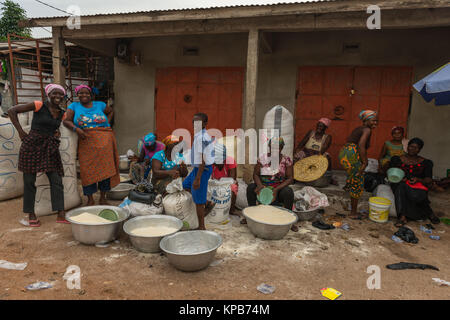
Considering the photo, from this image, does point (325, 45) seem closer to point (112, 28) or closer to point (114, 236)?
point (112, 28)

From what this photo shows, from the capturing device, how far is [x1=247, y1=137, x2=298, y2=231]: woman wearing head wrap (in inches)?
159

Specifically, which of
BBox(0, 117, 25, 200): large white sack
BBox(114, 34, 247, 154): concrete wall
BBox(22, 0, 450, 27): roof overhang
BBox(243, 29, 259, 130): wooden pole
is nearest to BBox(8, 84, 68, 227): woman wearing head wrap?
BBox(0, 117, 25, 200): large white sack

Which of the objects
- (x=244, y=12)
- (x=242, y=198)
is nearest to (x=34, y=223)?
(x=242, y=198)

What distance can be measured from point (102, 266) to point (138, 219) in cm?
64

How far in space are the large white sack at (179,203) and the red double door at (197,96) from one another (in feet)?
12.0

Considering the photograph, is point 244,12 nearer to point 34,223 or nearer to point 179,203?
point 179,203

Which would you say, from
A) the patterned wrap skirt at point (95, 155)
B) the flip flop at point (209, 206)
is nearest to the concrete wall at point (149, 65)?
the patterned wrap skirt at point (95, 155)

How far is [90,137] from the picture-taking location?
4.02 metres

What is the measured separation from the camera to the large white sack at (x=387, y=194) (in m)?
4.40

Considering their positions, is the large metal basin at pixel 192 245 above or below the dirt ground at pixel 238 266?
above

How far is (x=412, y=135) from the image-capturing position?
6191 mm

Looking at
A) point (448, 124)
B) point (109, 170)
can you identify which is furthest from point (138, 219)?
point (448, 124)

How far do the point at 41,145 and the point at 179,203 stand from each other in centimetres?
181

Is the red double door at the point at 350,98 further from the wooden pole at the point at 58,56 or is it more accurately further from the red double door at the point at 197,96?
the wooden pole at the point at 58,56
